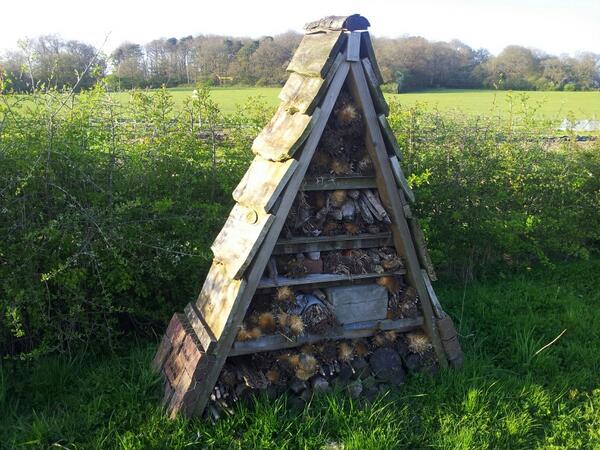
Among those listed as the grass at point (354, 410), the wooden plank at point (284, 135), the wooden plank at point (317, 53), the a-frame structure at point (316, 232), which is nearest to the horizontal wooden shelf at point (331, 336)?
the a-frame structure at point (316, 232)

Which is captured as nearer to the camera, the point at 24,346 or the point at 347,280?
the point at 347,280

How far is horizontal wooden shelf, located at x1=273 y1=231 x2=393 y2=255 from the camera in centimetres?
361

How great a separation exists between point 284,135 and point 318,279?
1.05 meters

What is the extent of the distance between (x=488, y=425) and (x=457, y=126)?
4.75 m

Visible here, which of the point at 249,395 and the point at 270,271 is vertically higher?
the point at 270,271

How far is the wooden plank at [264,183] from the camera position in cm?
328

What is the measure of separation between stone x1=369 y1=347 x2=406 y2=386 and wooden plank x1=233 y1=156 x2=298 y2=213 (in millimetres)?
1569

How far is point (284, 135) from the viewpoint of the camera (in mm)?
3418

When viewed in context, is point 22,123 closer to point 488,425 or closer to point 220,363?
point 220,363

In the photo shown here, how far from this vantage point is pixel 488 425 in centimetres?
372

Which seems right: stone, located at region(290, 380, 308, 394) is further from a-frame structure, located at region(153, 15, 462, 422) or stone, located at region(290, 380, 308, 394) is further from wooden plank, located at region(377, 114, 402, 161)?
wooden plank, located at region(377, 114, 402, 161)

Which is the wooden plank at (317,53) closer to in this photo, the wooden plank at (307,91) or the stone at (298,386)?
the wooden plank at (307,91)

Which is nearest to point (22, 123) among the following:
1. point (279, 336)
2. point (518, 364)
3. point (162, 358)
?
point (162, 358)

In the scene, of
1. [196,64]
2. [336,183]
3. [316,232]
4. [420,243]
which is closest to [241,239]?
[316,232]
